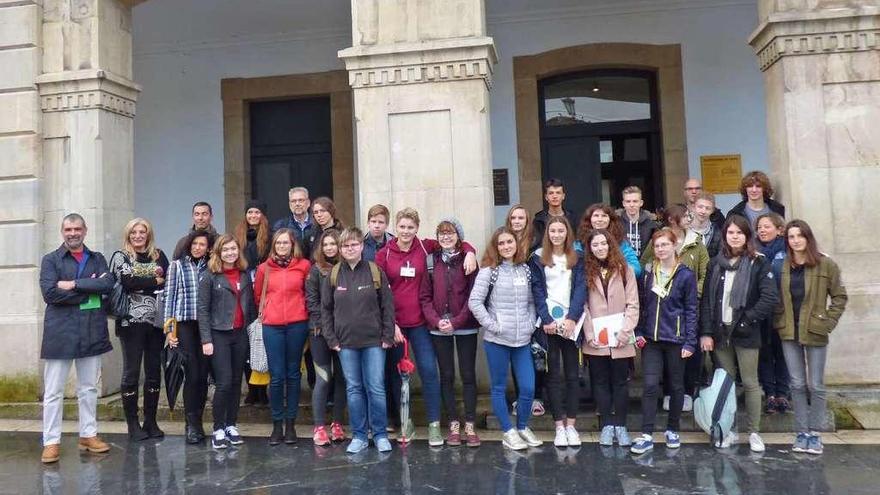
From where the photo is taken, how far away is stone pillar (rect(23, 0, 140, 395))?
7.28 m

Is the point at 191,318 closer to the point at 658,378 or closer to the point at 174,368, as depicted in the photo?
the point at 174,368

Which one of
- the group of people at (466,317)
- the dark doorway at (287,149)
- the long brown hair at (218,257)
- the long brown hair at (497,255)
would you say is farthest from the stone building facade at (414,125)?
the dark doorway at (287,149)

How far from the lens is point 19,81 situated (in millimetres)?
7371

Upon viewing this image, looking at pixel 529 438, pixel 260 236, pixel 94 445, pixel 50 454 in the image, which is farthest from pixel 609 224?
pixel 50 454

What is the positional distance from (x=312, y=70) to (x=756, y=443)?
25.3ft

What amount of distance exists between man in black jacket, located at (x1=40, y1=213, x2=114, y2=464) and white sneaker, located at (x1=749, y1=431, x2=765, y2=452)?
5473 millimetres

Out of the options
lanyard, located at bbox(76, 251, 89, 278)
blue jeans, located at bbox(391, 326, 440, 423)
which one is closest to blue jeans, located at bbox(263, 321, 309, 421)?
blue jeans, located at bbox(391, 326, 440, 423)

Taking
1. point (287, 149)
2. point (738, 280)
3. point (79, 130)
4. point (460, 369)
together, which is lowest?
point (460, 369)

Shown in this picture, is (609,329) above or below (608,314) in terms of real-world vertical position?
below

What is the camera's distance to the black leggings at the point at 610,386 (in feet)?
17.8

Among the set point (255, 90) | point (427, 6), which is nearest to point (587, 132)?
point (427, 6)

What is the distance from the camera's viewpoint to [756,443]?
5.27 m

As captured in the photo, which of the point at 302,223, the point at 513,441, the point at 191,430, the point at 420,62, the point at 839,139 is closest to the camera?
the point at 513,441

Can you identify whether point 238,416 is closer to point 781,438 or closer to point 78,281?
point 78,281
